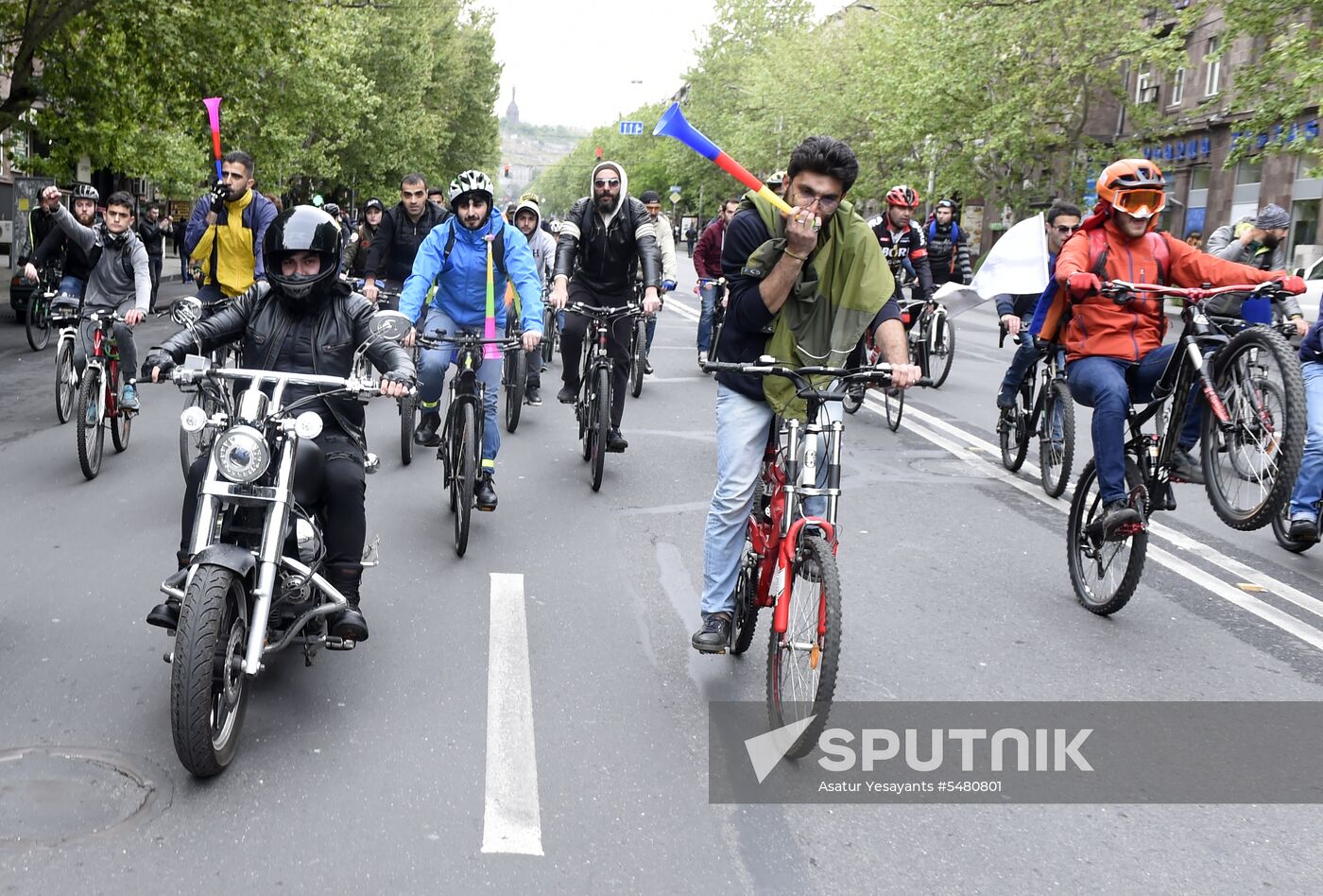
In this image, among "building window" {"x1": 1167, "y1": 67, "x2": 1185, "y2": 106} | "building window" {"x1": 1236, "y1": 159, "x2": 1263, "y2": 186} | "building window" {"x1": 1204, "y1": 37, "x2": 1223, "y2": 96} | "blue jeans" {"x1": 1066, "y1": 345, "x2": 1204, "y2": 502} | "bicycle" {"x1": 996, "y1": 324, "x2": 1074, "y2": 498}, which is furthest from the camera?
"building window" {"x1": 1167, "y1": 67, "x2": 1185, "y2": 106}

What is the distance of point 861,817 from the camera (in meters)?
3.98

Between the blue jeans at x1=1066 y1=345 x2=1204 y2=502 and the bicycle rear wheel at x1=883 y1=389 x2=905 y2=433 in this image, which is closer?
the blue jeans at x1=1066 y1=345 x2=1204 y2=502

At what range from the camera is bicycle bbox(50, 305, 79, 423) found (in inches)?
353

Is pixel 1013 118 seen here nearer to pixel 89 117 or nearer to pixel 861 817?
pixel 89 117

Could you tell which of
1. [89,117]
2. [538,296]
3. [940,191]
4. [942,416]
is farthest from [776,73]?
[538,296]

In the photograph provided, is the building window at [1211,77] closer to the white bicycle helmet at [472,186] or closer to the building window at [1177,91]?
the building window at [1177,91]

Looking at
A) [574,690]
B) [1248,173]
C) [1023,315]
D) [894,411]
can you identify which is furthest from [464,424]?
[1248,173]

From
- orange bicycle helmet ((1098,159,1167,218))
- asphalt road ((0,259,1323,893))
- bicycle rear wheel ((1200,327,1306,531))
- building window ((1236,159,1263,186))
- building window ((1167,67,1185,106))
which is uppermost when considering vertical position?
building window ((1167,67,1185,106))

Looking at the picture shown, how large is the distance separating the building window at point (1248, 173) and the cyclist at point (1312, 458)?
105 feet

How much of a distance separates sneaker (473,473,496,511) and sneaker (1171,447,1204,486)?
11.1 feet

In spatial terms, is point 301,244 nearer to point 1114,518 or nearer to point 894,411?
point 1114,518

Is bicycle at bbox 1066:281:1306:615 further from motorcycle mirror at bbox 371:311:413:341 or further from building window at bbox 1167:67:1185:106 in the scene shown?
building window at bbox 1167:67:1185:106

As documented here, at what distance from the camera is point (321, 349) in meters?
5.09

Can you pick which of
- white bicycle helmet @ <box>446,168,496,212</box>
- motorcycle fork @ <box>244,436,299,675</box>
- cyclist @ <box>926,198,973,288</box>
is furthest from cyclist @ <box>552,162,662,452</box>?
cyclist @ <box>926,198,973,288</box>
